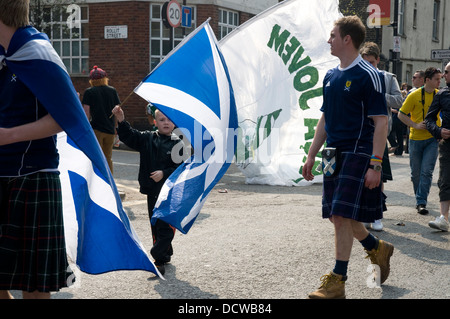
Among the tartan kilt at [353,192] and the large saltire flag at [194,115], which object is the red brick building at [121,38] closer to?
the large saltire flag at [194,115]

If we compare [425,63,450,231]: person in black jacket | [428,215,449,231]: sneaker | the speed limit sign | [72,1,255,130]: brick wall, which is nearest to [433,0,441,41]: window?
[72,1,255,130]: brick wall

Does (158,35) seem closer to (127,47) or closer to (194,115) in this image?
(127,47)

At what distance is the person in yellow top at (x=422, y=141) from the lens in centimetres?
834

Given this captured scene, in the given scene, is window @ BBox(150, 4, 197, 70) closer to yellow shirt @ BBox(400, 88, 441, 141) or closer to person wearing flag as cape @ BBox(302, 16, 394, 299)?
yellow shirt @ BBox(400, 88, 441, 141)

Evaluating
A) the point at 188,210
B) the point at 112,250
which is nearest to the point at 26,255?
the point at 112,250

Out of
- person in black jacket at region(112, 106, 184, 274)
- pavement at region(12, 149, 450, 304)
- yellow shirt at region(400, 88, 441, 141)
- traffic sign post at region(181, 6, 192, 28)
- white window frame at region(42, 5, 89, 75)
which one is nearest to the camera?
pavement at region(12, 149, 450, 304)

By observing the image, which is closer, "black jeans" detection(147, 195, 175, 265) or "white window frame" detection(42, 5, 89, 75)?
"black jeans" detection(147, 195, 175, 265)

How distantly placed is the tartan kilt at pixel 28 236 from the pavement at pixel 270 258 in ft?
4.83

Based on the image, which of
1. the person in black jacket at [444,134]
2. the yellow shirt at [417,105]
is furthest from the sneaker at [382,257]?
the yellow shirt at [417,105]

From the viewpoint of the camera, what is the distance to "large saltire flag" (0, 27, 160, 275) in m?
3.09

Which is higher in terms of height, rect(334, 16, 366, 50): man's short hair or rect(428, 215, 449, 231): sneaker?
rect(334, 16, 366, 50): man's short hair

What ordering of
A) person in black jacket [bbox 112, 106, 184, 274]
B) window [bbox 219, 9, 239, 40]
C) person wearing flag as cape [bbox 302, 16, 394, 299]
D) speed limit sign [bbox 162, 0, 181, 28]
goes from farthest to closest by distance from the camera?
window [bbox 219, 9, 239, 40] → speed limit sign [bbox 162, 0, 181, 28] → person in black jacket [bbox 112, 106, 184, 274] → person wearing flag as cape [bbox 302, 16, 394, 299]

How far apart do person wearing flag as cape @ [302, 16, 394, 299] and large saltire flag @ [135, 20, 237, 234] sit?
2.93ft

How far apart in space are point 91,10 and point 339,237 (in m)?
18.3
